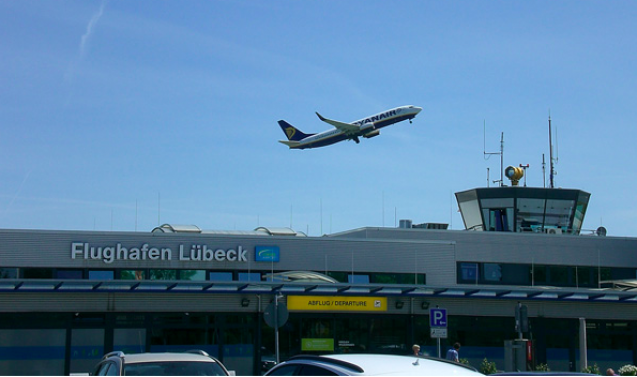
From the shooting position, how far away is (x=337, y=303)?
27.4m

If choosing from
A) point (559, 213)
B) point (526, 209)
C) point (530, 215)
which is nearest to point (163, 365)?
point (526, 209)

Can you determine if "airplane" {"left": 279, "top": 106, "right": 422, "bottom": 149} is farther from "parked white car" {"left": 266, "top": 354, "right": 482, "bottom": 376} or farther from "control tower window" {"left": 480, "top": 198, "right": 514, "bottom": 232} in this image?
"parked white car" {"left": 266, "top": 354, "right": 482, "bottom": 376}

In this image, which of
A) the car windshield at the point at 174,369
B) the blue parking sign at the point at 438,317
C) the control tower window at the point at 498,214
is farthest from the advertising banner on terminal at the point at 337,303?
the car windshield at the point at 174,369

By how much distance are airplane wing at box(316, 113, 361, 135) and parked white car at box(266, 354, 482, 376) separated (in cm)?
5476

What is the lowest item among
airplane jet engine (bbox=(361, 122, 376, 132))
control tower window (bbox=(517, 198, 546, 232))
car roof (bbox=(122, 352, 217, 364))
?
car roof (bbox=(122, 352, 217, 364))

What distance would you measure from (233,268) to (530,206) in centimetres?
1754

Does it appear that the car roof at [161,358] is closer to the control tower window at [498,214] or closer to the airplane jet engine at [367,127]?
the control tower window at [498,214]

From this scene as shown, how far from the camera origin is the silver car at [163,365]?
33.4 feet

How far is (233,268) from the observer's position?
3281 centimetres

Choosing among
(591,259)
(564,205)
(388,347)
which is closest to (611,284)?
(591,259)

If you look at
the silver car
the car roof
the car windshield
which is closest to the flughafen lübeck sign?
the silver car

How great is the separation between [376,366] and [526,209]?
3590cm

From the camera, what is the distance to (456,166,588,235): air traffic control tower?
1625 inches

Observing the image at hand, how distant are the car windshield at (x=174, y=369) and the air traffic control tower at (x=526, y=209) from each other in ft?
107
